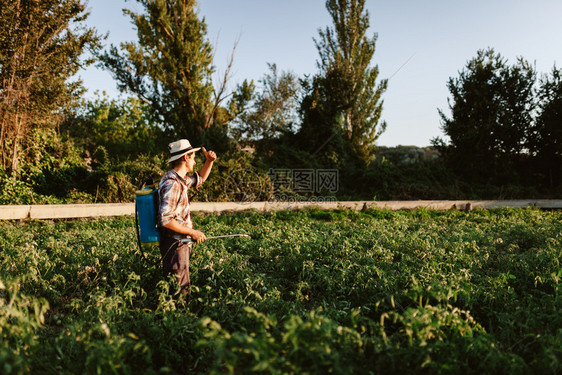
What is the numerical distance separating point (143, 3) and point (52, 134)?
8197 mm

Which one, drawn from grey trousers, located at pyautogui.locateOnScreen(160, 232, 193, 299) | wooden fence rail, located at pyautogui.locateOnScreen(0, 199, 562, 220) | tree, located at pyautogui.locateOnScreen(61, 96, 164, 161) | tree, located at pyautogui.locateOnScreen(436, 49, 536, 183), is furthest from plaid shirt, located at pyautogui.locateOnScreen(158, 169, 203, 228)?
tree, located at pyautogui.locateOnScreen(436, 49, 536, 183)

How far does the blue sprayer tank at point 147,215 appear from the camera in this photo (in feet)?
11.7

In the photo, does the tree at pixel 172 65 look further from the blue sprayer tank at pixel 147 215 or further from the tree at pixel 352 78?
the blue sprayer tank at pixel 147 215

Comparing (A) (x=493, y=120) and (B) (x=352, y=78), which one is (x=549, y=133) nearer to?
(A) (x=493, y=120)

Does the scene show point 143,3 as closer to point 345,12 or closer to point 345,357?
point 345,12

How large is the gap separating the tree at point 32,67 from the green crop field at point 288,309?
16.6 ft

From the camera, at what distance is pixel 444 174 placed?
56.9 feet

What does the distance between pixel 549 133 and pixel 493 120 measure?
291cm

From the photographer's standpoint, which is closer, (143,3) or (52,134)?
(52,134)

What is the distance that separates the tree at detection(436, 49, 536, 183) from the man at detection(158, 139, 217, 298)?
16.8 metres

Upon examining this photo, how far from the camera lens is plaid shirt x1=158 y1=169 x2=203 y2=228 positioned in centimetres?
354

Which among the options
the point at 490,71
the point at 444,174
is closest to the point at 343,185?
the point at 444,174

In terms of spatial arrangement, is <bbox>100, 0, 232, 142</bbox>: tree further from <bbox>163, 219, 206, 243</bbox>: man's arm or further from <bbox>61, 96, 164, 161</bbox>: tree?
<bbox>163, 219, 206, 243</bbox>: man's arm

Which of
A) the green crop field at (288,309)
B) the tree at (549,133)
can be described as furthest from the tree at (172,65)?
the tree at (549,133)
